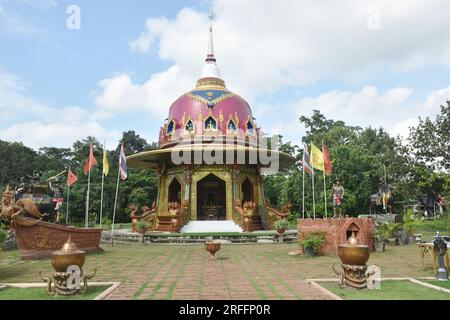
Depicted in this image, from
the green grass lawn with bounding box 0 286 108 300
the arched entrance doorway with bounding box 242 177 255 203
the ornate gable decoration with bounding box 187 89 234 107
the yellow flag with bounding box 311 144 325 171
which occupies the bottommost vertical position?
the green grass lawn with bounding box 0 286 108 300

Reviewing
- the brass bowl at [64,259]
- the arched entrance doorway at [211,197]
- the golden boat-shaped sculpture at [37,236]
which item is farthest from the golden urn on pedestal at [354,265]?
the arched entrance doorway at [211,197]

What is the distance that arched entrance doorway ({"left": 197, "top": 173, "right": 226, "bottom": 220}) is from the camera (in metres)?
27.8

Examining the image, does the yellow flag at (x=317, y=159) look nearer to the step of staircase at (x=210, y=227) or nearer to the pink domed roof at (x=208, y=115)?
the step of staircase at (x=210, y=227)

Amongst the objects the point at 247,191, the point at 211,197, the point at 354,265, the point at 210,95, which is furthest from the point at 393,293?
the point at 211,197

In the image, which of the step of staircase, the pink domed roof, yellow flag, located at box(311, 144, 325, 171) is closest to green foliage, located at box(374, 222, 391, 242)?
yellow flag, located at box(311, 144, 325, 171)

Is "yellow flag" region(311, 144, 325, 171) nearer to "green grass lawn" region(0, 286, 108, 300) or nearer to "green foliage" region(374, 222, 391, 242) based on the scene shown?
"green foliage" region(374, 222, 391, 242)

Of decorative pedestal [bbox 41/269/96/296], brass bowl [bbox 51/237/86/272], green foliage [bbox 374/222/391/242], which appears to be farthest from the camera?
green foliage [bbox 374/222/391/242]

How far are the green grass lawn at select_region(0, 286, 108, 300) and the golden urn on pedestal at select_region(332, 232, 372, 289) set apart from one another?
463cm

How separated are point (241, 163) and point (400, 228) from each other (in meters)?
10.1

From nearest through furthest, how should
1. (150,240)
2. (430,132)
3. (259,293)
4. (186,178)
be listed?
1. (259,293)
2. (150,240)
3. (186,178)
4. (430,132)

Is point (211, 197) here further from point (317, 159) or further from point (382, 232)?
point (382, 232)
